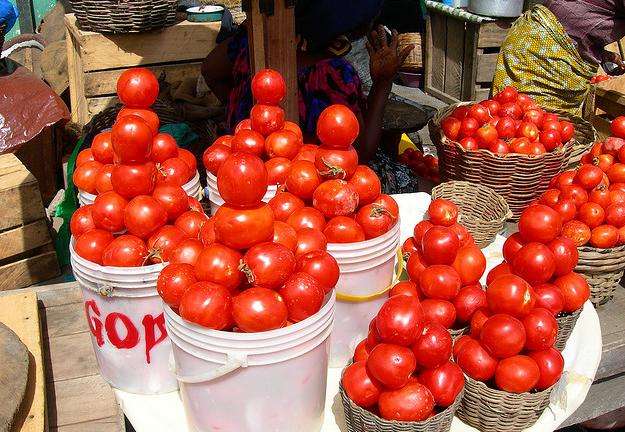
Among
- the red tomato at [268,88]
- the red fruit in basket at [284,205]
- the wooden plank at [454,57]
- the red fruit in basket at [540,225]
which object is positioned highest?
the red tomato at [268,88]

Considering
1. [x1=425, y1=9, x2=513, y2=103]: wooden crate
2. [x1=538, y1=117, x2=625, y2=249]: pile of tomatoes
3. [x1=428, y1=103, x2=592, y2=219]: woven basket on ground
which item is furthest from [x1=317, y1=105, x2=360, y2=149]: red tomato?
[x1=425, y1=9, x2=513, y2=103]: wooden crate

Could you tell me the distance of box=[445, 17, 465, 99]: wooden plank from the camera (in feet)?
23.3

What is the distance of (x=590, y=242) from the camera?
2.26 m

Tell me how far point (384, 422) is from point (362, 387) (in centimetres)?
9

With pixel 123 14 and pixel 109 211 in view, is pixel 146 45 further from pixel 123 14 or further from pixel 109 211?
pixel 109 211

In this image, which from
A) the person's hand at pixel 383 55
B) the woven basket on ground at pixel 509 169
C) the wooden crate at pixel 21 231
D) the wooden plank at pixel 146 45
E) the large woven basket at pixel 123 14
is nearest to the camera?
the woven basket on ground at pixel 509 169

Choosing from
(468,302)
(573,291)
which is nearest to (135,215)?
(468,302)

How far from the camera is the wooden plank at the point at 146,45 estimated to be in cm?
479

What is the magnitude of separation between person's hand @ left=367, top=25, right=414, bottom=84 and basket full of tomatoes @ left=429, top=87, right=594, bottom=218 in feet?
1.31

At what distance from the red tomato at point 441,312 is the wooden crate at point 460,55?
5637 mm

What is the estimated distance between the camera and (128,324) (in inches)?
58.7

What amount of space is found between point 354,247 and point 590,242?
3.85 ft

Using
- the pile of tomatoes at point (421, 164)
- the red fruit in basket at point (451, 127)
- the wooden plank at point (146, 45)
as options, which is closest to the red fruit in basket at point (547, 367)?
the red fruit in basket at point (451, 127)

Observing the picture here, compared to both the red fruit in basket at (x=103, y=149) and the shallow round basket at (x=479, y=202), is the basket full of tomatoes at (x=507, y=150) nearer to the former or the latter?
the shallow round basket at (x=479, y=202)
